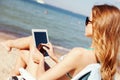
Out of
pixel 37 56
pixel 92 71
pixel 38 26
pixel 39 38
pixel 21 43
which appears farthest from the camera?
pixel 38 26

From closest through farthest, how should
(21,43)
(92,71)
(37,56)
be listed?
(92,71) < (37,56) < (21,43)

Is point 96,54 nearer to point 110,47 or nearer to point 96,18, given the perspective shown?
point 110,47

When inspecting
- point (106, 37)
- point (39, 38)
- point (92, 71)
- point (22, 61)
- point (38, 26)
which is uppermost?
point (106, 37)

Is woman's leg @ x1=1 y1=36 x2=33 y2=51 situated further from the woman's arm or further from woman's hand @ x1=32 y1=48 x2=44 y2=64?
the woman's arm

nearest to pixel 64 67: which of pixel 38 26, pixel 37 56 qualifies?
pixel 37 56

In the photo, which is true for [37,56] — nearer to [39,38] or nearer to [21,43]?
[39,38]

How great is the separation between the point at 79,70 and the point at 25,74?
52cm

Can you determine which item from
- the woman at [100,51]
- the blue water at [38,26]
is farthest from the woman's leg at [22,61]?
the blue water at [38,26]

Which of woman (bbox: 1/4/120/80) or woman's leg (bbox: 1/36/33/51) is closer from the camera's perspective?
woman (bbox: 1/4/120/80)

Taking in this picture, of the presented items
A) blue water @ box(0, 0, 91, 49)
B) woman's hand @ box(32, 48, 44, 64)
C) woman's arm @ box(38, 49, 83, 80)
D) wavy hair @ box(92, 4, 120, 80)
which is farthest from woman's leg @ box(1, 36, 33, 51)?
blue water @ box(0, 0, 91, 49)

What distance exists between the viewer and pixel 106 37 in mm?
2520

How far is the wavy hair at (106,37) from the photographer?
2.50m

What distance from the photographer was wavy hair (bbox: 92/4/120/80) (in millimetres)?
2504

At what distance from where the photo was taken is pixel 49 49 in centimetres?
320
